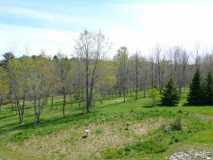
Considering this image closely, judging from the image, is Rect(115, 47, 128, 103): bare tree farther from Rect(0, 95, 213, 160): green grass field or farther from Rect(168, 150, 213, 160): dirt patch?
Rect(168, 150, 213, 160): dirt patch

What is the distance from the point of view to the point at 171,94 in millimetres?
52219

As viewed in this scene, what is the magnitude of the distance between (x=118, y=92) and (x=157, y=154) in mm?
73591

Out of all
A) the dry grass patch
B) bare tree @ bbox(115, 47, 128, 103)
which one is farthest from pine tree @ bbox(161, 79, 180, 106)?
bare tree @ bbox(115, 47, 128, 103)

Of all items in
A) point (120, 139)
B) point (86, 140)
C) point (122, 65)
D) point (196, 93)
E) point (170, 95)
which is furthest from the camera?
point (122, 65)

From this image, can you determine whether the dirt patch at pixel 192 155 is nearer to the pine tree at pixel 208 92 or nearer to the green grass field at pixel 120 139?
the green grass field at pixel 120 139

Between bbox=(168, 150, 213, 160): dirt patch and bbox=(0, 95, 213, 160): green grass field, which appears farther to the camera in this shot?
bbox=(0, 95, 213, 160): green grass field

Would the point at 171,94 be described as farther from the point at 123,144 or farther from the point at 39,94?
the point at 123,144

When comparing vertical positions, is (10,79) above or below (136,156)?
above

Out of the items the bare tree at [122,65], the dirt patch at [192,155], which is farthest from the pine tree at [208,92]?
the bare tree at [122,65]

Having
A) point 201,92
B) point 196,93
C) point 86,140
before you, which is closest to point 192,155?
point 86,140

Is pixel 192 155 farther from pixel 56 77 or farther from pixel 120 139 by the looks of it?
pixel 56 77

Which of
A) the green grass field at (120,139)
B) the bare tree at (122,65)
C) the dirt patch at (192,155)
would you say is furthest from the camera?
the bare tree at (122,65)

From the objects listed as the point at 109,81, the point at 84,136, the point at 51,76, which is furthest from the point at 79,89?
the point at 84,136

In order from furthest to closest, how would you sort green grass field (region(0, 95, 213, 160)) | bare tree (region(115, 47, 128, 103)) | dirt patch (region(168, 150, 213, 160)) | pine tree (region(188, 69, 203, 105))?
bare tree (region(115, 47, 128, 103))
pine tree (region(188, 69, 203, 105))
green grass field (region(0, 95, 213, 160))
dirt patch (region(168, 150, 213, 160))
